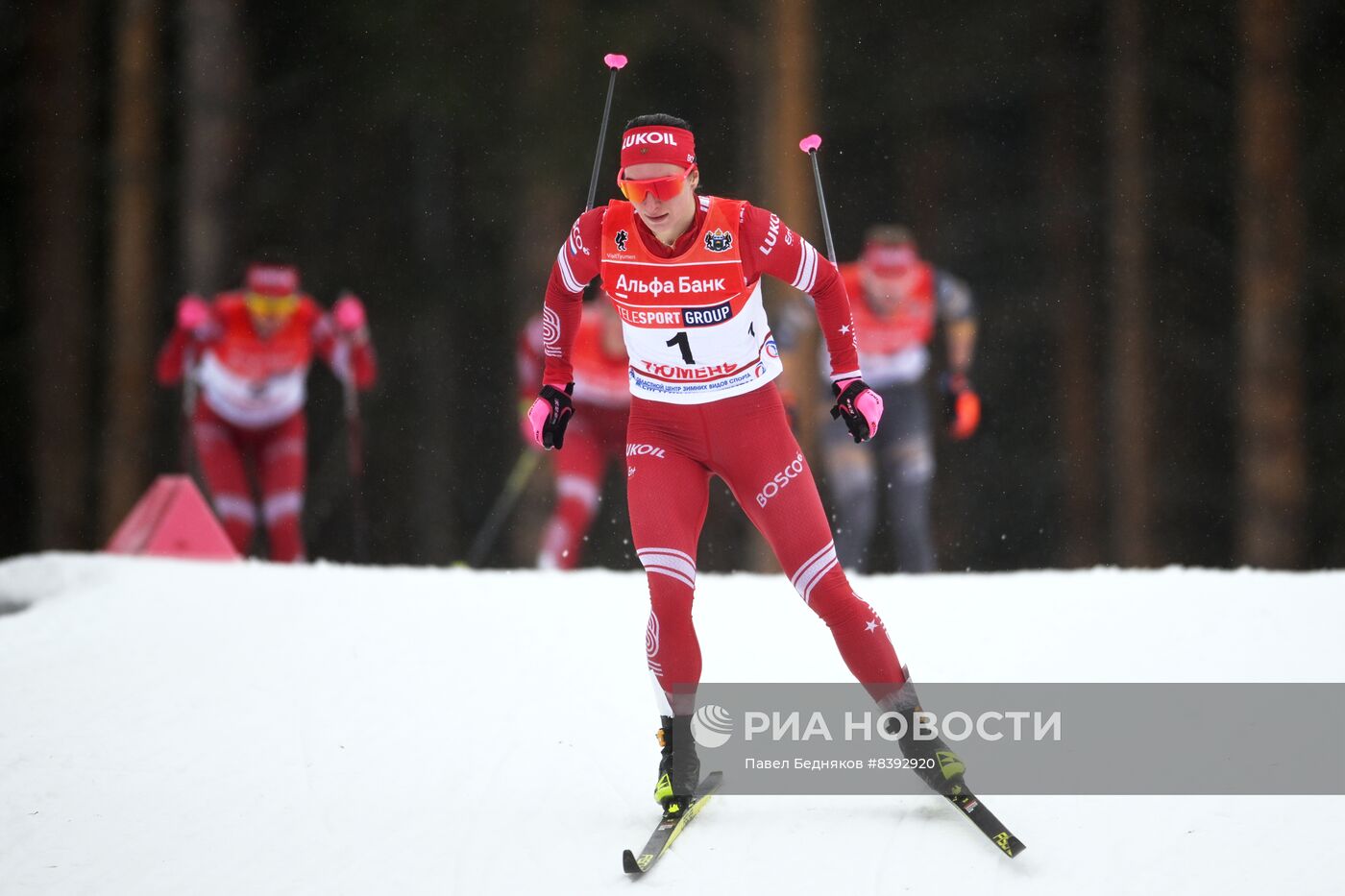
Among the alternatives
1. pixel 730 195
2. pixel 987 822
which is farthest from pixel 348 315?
pixel 730 195

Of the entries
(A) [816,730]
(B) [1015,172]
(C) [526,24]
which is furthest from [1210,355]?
(A) [816,730]

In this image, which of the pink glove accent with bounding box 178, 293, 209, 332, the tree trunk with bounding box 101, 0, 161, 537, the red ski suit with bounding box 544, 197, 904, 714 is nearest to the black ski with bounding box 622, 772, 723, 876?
the red ski suit with bounding box 544, 197, 904, 714

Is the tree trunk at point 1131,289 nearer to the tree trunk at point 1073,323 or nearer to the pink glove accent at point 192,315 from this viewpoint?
the tree trunk at point 1073,323

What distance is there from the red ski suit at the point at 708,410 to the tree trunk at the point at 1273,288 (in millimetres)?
9833

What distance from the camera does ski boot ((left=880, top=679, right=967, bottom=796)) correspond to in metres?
3.96

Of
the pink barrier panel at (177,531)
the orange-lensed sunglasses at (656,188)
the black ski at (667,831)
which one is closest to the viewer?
the black ski at (667,831)

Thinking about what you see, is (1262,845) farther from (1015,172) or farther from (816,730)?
(1015,172)

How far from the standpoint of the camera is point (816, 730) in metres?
4.79

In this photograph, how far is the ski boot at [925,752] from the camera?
396 cm

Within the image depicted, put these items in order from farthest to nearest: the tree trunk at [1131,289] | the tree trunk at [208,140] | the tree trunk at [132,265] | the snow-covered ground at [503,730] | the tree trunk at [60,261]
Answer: the tree trunk at [1131,289] → the tree trunk at [60,261] → the tree trunk at [132,265] → the tree trunk at [208,140] → the snow-covered ground at [503,730]

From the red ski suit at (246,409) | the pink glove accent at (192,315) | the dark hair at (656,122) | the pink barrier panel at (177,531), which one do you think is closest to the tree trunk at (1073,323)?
the red ski suit at (246,409)

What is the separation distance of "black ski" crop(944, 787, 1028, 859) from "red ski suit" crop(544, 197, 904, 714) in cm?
37

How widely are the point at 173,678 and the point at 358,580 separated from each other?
1451mm

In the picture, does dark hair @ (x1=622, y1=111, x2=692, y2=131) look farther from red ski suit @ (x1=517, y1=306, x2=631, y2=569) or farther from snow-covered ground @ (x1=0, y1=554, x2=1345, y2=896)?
red ski suit @ (x1=517, y1=306, x2=631, y2=569)
